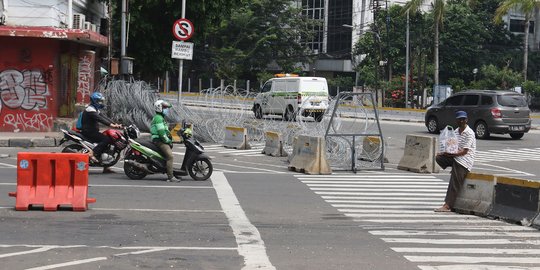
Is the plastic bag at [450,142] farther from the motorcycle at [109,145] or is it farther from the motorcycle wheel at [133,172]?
the motorcycle at [109,145]

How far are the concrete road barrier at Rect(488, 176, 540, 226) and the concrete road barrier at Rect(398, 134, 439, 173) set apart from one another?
6666 mm

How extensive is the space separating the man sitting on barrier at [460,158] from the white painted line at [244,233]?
3.25 meters

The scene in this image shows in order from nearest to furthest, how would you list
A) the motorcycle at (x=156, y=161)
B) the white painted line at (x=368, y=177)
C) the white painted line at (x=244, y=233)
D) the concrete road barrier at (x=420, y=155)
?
the white painted line at (x=244, y=233)
the motorcycle at (x=156, y=161)
the white painted line at (x=368, y=177)
the concrete road barrier at (x=420, y=155)

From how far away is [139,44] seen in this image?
33781 millimetres

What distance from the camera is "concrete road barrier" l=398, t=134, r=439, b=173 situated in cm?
1881

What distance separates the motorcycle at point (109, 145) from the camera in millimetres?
15876

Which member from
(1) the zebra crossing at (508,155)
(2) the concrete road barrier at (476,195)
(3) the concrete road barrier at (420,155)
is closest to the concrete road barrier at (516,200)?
(2) the concrete road barrier at (476,195)

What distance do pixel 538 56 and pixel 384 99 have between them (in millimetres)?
21773

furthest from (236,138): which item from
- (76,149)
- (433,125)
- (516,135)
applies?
(516,135)

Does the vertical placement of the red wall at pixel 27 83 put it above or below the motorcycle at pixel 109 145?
above

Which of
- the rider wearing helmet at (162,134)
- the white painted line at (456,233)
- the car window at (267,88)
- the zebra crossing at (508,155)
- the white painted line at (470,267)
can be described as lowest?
the white painted line at (456,233)

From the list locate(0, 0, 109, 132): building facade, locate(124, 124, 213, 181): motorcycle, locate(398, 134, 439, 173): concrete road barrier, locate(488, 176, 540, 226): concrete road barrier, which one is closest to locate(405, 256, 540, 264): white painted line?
locate(488, 176, 540, 226): concrete road barrier

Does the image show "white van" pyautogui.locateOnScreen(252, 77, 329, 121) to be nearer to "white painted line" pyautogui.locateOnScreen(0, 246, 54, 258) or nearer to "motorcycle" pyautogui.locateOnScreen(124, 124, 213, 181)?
"motorcycle" pyautogui.locateOnScreen(124, 124, 213, 181)

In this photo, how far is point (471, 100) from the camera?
1220 inches
